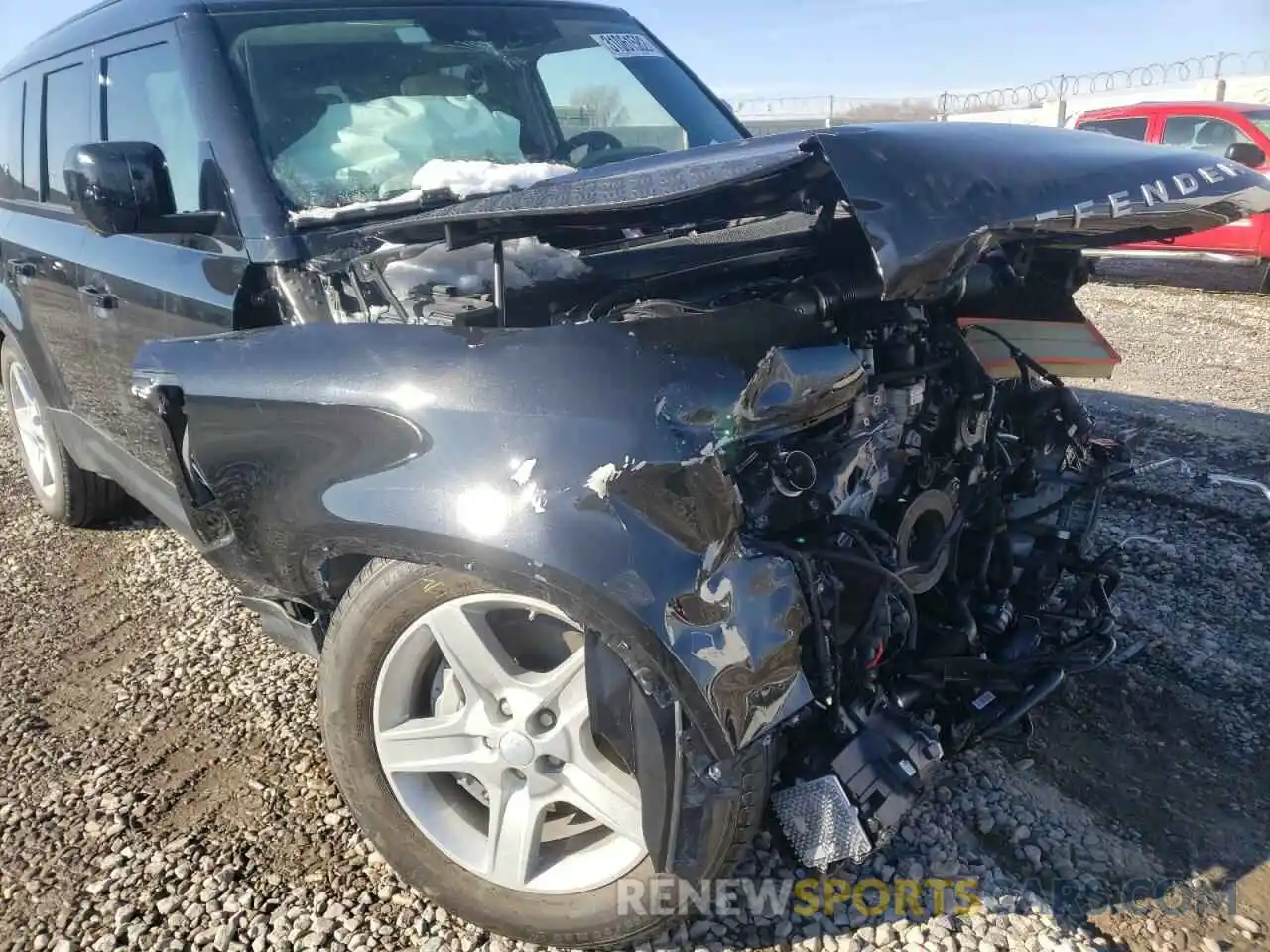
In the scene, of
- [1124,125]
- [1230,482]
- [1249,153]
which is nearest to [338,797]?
[1230,482]

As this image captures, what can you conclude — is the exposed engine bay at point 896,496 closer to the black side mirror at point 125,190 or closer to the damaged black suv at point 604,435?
the damaged black suv at point 604,435

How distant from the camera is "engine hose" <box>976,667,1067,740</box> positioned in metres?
2.33

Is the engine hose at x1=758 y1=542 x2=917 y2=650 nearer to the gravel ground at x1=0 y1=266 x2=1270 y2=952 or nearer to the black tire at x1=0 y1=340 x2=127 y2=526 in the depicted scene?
the gravel ground at x1=0 y1=266 x2=1270 y2=952

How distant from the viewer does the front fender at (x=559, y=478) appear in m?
1.69

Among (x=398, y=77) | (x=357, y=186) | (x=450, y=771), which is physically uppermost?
(x=398, y=77)

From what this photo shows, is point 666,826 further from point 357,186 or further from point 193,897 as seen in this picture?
point 357,186

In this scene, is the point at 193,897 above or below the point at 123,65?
below

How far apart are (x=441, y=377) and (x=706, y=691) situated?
775 millimetres

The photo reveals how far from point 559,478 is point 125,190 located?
1.62m

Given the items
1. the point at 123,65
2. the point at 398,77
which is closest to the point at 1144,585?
the point at 398,77

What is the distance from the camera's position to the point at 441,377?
185 centimetres

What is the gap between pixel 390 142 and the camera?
9.27 feet

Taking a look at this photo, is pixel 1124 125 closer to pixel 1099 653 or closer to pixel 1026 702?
pixel 1099 653

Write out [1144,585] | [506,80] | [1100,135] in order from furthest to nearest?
1. [1144,585]
2. [506,80]
3. [1100,135]
